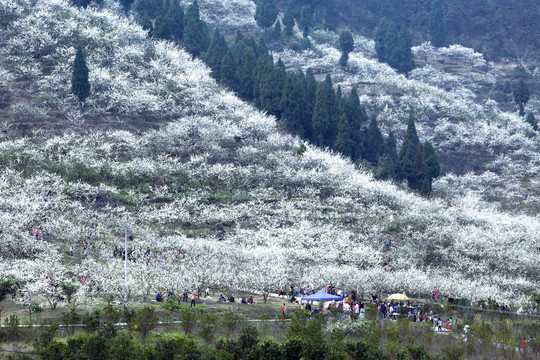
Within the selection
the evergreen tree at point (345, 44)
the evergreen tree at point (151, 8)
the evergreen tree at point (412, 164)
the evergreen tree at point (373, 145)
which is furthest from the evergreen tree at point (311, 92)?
the evergreen tree at point (151, 8)

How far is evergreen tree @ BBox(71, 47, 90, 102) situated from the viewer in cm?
6419

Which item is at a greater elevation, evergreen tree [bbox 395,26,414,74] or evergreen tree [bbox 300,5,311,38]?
evergreen tree [bbox 300,5,311,38]

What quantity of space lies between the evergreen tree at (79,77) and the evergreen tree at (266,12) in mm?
52605

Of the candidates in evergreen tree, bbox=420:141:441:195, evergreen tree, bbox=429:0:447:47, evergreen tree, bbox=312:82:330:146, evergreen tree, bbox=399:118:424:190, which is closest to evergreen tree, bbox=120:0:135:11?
evergreen tree, bbox=312:82:330:146

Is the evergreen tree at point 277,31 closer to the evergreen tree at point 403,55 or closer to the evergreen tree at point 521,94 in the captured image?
the evergreen tree at point 403,55

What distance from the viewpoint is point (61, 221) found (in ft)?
142

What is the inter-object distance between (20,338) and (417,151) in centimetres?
5015

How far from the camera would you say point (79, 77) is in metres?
64.4

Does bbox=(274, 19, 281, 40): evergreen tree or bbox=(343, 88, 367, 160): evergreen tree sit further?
bbox=(274, 19, 281, 40): evergreen tree

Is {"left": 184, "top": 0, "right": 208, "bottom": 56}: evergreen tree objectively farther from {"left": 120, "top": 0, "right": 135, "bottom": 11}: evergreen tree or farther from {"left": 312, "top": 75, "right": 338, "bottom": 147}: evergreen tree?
{"left": 312, "top": 75, "right": 338, "bottom": 147}: evergreen tree

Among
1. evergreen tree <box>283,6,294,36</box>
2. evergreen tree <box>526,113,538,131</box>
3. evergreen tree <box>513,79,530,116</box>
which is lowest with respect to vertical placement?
evergreen tree <box>526,113,538,131</box>

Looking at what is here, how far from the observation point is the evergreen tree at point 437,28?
12131cm

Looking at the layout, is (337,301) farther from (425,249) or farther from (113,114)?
(113,114)

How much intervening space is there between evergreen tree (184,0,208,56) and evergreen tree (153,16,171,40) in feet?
11.2
